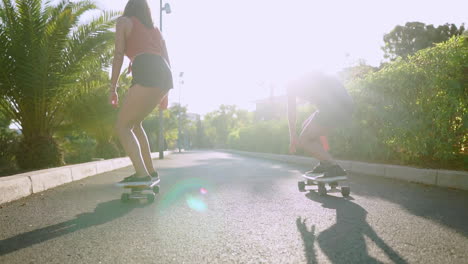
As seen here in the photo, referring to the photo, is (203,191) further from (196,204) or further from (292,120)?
(292,120)

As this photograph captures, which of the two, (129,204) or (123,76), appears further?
(123,76)

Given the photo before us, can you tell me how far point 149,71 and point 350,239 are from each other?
8.24ft

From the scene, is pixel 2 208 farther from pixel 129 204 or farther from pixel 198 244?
pixel 198 244

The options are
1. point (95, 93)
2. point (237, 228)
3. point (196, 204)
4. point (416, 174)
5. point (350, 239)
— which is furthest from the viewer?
point (95, 93)

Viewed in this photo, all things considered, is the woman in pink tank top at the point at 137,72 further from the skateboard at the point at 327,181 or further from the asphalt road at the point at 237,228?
the skateboard at the point at 327,181

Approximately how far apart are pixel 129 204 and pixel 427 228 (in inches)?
113

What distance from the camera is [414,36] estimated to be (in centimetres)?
3200

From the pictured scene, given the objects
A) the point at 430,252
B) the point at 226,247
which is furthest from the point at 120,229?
the point at 430,252

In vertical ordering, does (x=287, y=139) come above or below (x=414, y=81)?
below

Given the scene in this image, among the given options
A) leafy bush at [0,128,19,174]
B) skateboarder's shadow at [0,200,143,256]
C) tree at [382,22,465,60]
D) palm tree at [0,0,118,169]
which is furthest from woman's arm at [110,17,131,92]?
tree at [382,22,465,60]

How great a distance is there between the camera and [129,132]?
334 cm

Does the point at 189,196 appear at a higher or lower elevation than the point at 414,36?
lower

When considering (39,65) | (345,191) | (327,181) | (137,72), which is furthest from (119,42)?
(39,65)

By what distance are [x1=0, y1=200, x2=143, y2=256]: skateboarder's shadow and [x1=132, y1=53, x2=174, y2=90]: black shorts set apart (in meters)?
1.35
